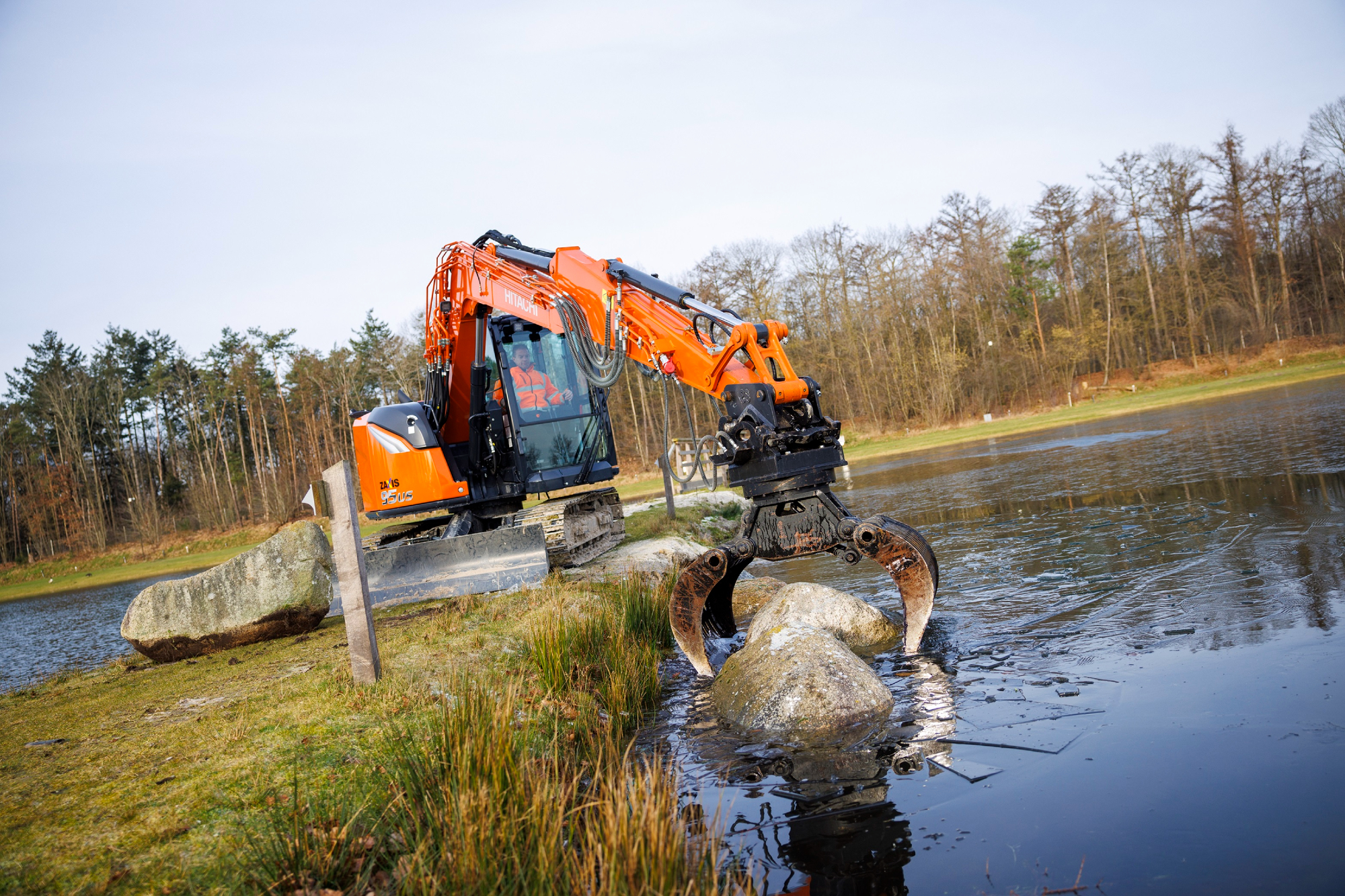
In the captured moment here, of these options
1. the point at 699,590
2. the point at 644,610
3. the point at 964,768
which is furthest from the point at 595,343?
the point at 964,768

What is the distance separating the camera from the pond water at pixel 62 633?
11250 millimetres

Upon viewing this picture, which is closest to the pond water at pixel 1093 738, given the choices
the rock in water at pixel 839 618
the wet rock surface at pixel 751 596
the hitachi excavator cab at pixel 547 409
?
the rock in water at pixel 839 618

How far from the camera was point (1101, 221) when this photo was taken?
146 feet

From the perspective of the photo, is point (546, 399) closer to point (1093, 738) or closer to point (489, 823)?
point (1093, 738)

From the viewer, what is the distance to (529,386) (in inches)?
421

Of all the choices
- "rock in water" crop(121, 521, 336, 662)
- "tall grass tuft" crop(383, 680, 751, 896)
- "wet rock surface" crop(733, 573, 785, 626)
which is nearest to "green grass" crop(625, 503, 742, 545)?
"wet rock surface" crop(733, 573, 785, 626)

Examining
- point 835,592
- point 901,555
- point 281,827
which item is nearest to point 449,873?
point 281,827

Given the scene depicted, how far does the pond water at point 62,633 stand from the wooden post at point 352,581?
5.38 m

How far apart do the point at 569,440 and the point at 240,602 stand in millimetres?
4335

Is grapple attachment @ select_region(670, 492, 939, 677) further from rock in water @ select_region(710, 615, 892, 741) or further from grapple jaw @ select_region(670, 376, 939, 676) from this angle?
rock in water @ select_region(710, 615, 892, 741)

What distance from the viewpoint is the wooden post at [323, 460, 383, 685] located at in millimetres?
5809

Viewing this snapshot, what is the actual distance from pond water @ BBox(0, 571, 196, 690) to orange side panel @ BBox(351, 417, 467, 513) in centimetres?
394

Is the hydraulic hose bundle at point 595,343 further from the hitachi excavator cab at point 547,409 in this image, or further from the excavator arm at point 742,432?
the hitachi excavator cab at point 547,409

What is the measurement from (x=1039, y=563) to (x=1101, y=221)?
43612 mm
